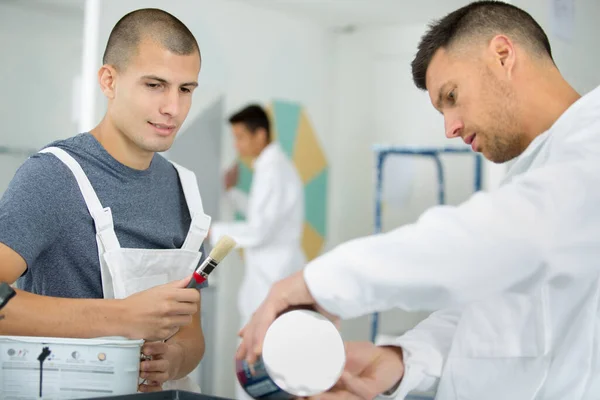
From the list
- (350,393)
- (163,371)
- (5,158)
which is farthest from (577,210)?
(5,158)

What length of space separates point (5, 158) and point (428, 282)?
0.83 metres

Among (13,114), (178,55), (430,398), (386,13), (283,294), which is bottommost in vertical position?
(430,398)

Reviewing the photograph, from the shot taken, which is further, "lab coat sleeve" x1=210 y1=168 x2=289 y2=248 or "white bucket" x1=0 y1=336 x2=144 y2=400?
"lab coat sleeve" x1=210 y1=168 x2=289 y2=248

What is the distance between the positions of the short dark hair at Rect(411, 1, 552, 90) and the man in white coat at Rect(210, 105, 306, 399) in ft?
7.76

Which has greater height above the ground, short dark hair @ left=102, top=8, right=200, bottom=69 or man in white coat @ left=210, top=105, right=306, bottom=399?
short dark hair @ left=102, top=8, right=200, bottom=69

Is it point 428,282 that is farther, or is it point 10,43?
point 10,43

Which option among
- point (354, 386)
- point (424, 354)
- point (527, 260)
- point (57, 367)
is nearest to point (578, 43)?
point (424, 354)

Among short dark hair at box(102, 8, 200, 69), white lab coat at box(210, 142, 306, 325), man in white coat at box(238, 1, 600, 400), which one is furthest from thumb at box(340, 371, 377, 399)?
white lab coat at box(210, 142, 306, 325)

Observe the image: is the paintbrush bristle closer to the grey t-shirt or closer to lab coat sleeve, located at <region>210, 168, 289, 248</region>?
the grey t-shirt

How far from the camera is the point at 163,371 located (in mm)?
1207

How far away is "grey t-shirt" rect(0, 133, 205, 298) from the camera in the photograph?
43.6 inches

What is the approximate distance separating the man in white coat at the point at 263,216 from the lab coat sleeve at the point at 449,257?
2655 mm

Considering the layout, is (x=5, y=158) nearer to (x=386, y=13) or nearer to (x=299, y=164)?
(x=386, y=13)

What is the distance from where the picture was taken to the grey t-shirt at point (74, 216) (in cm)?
111
